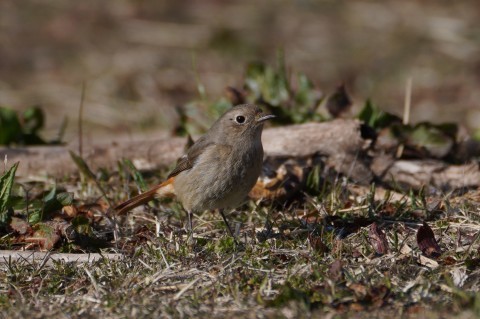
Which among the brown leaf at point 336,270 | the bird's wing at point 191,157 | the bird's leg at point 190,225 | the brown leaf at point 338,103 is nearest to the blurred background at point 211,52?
the brown leaf at point 338,103

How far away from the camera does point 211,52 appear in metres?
13.3

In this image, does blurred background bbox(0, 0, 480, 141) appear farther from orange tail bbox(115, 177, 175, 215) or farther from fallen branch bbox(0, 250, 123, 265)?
fallen branch bbox(0, 250, 123, 265)

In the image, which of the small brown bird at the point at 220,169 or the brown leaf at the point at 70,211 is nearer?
the small brown bird at the point at 220,169

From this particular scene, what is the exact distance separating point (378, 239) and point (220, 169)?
142 centimetres

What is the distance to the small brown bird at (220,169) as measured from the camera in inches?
241

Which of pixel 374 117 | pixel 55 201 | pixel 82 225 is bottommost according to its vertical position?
pixel 82 225

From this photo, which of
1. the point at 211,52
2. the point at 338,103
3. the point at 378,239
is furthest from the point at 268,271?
the point at 211,52

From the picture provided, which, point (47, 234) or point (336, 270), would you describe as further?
point (47, 234)

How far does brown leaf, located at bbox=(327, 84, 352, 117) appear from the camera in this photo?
776cm

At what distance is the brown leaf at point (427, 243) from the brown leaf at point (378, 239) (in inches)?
9.5

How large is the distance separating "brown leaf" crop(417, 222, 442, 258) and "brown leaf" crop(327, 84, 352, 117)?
2.59 m

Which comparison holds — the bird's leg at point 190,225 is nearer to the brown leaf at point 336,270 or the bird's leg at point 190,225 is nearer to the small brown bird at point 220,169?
the small brown bird at point 220,169

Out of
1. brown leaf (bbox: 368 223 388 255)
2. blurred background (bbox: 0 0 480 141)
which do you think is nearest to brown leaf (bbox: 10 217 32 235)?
brown leaf (bbox: 368 223 388 255)

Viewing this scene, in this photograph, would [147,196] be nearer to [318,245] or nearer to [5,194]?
[5,194]
